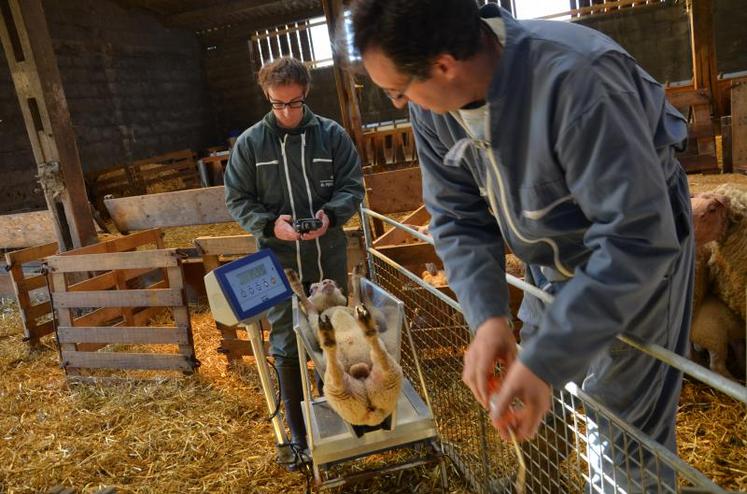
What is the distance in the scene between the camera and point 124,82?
12273 mm

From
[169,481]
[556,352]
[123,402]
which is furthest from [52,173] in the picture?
[556,352]

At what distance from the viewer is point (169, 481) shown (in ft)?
10.2

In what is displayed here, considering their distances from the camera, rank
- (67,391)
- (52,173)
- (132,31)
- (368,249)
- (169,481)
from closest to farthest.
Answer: (169,481) → (368,249) → (67,391) → (52,173) → (132,31)

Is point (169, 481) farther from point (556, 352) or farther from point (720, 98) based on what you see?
point (720, 98)

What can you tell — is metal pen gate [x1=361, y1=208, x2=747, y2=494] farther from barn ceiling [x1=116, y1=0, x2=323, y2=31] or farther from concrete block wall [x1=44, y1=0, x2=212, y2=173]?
barn ceiling [x1=116, y1=0, x2=323, y2=31]

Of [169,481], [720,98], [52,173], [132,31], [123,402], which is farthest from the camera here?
[132,31]

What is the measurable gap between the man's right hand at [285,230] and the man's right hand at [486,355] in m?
1.79

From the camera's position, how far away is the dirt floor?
285cm

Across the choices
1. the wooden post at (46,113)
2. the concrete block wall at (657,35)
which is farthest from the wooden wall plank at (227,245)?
the concrete block wall at (657,35)

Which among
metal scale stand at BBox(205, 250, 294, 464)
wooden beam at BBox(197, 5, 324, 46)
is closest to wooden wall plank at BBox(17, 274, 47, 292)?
metal scale stand at BBox(205, 250, 294, 464)

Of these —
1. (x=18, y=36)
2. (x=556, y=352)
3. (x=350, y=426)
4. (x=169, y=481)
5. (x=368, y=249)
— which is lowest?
(x=169, y=481)

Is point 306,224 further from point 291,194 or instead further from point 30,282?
point 30,282

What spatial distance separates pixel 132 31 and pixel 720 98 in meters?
12.1

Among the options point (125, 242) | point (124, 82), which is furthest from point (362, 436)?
point (124, 82)
